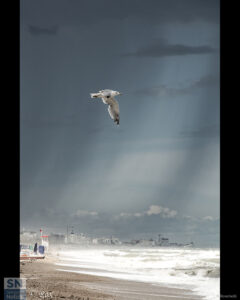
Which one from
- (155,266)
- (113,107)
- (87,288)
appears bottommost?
Answer: (155,266)

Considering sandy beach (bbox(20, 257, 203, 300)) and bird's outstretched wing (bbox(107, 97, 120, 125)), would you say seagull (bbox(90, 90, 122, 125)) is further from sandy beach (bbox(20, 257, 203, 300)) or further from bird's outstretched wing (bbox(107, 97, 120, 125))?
sandy beach (bbox(20, 257, 203, 300))

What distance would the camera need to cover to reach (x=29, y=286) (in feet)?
15.0

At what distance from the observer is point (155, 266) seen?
27.0ft

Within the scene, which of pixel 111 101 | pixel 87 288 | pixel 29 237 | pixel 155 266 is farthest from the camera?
pixel 29 237

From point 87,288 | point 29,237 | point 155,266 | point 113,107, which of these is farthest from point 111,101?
point 29,237

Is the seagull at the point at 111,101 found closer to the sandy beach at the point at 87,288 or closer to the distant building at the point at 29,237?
the sandy beach at the point at 87,288

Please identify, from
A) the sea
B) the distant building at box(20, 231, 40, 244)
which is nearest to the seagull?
the sea

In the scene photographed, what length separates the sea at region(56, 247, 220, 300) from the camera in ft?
19.7

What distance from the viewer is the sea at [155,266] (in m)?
6.00

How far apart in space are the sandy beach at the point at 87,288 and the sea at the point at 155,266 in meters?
0.32

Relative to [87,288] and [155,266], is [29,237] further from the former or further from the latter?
[87,288]

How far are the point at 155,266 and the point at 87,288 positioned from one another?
3.45 m
